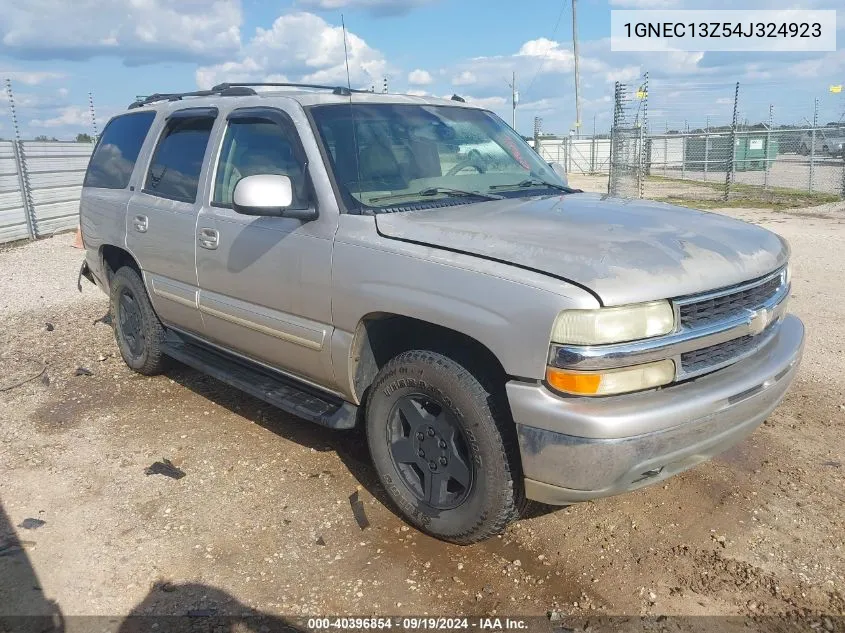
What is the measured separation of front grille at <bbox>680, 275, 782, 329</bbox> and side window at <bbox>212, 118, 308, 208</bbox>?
1.89 metres

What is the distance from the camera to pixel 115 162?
17.5 ft

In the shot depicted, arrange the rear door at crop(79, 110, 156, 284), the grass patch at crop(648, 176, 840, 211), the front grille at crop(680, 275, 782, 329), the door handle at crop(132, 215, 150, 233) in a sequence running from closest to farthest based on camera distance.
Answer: the front grille at crop(680, 275, 782, 329) → the door handle at crop(132, 215, 150, 233) → the rear door at crop(79, 110, 156, 284) → the grass patch at crop(648, 176, 840, 211)

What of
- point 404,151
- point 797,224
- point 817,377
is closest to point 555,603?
point 404,151

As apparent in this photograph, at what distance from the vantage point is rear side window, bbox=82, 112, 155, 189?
5.10 m

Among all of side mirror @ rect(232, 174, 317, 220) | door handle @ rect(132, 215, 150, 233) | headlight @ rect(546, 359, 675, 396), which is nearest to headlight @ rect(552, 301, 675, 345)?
headlight @ rect(546, 359, 675, 396)

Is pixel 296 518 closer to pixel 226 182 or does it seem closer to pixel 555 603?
pixel 555 603

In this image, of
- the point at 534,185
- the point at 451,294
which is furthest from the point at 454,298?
the point at 534,185

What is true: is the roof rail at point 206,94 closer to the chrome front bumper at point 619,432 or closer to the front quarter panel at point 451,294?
the front quarter panel at point 451,294

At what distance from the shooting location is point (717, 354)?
2771 mm

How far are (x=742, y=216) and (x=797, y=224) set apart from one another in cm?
164

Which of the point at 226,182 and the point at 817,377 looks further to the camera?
the point at 817,377

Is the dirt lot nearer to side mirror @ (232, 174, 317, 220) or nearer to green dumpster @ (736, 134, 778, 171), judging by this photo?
side mirror @ (232, 174, 317, 220)

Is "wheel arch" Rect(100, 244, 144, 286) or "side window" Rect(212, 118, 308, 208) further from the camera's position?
"wheel arch" Rect(100, 244, 144, 286)

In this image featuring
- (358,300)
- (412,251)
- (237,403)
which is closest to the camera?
(412,251)
